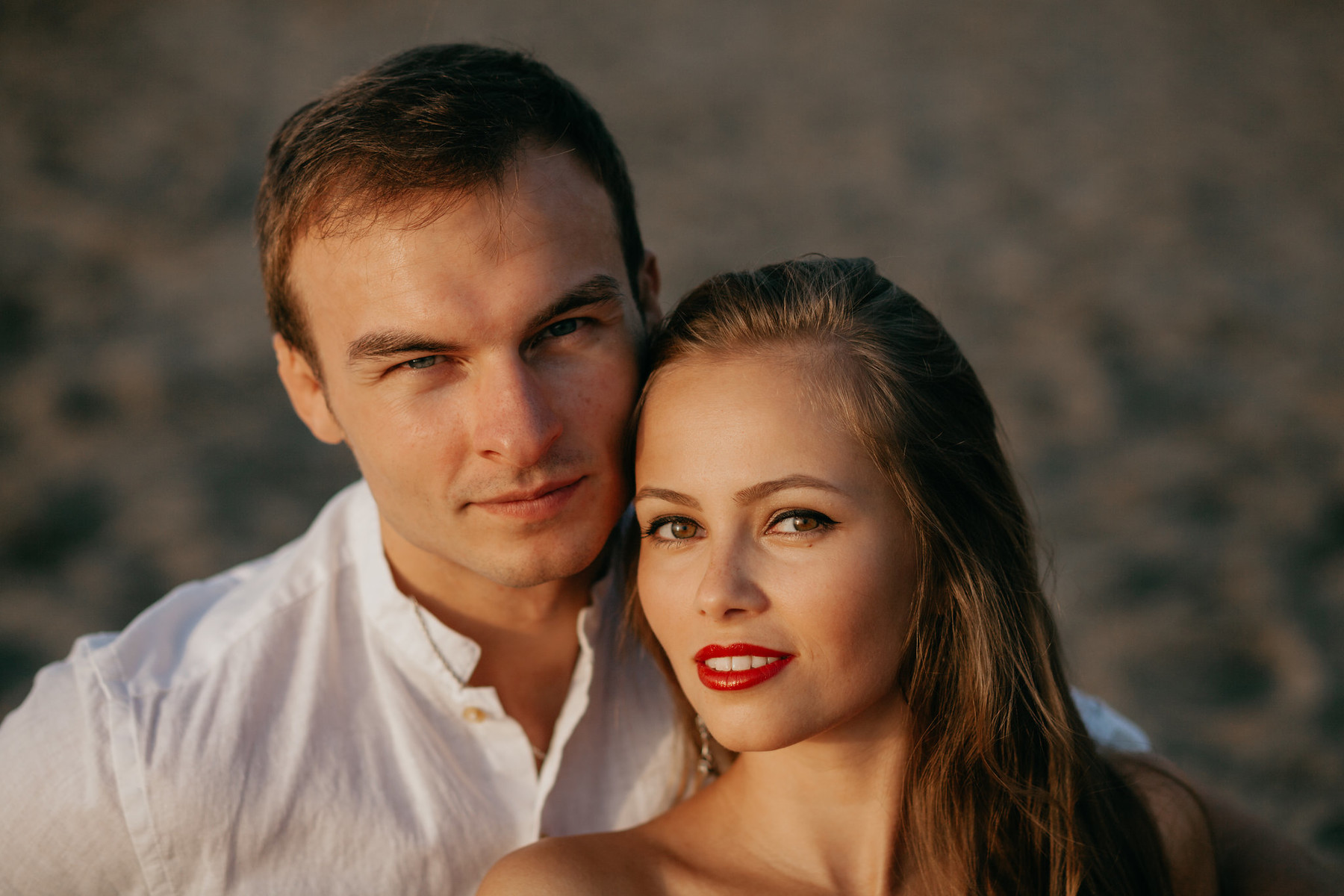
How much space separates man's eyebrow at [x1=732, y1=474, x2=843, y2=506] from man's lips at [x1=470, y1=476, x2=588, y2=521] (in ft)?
1.58

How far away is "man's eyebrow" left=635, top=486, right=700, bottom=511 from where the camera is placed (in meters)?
2.33

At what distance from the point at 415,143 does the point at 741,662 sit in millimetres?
1289

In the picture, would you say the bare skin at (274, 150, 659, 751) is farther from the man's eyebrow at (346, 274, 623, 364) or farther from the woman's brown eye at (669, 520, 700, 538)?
the woman's brown eye at (669, 520, 700, 538)

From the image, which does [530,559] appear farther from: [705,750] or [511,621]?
[705,750]

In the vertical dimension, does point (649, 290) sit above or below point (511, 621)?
above

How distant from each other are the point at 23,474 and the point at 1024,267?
6855 mm

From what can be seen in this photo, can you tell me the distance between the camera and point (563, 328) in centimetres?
261

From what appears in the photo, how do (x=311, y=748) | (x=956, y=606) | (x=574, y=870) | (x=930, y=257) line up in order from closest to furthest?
(x=574, y=870), (x=956, y=606), (x=311, y=748), (x=930, y=257)

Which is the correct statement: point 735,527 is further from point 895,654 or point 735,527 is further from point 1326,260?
point 1326,260

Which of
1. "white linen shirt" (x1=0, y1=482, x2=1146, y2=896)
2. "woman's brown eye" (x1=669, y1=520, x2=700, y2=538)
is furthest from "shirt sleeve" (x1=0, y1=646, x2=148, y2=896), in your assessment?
"woman's brown eye" (x1=669, y1=520, x2=700, y2=538)

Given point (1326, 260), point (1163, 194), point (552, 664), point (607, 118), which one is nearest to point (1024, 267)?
point (1163, 194)

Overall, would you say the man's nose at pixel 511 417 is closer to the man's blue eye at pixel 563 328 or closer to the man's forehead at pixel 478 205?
the man's blue eye at pixel 563 328

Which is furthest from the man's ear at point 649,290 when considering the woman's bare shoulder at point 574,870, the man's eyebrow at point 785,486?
the woman's bare shoulder at point 574,870

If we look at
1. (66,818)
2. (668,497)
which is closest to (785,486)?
(668,497)
